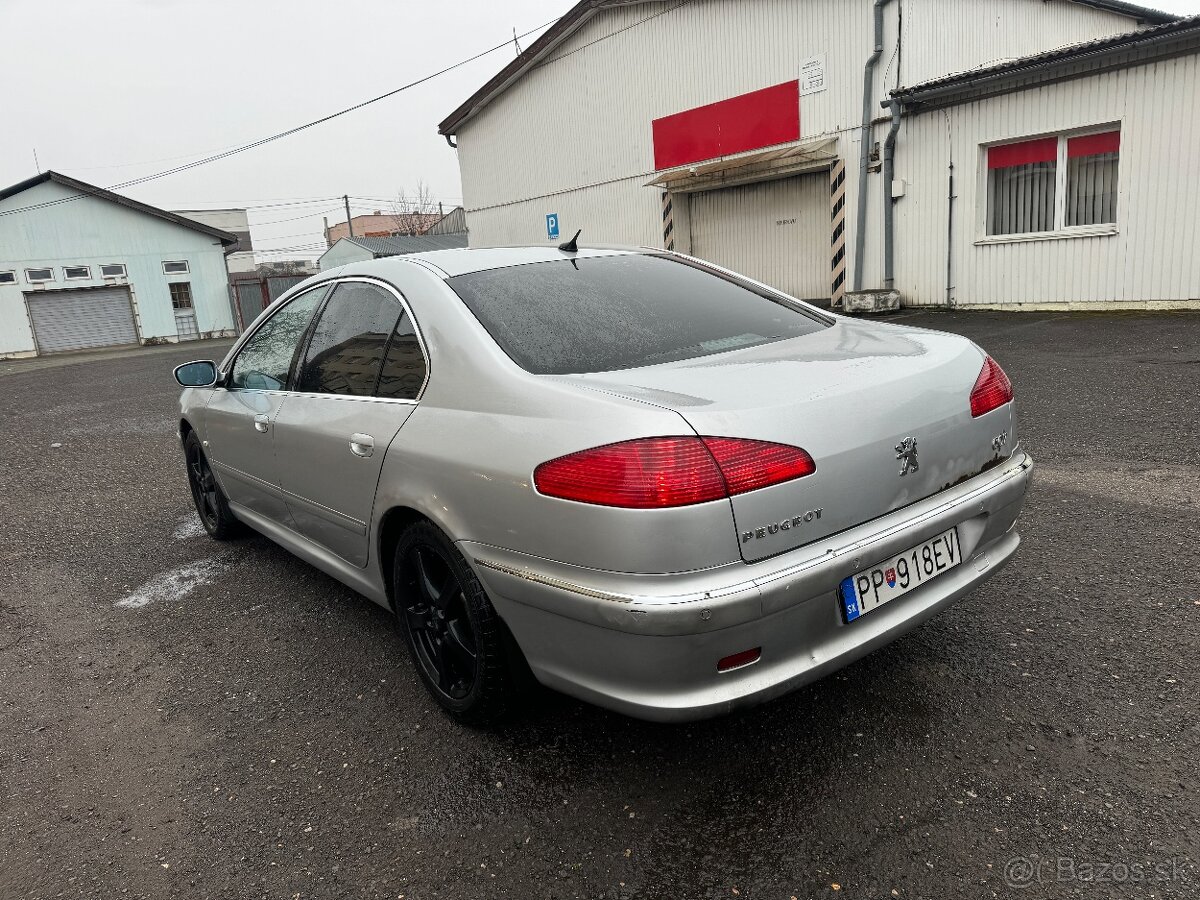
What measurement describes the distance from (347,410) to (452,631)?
874 mm

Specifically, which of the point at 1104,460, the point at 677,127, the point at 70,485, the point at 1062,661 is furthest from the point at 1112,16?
the point at 70,485

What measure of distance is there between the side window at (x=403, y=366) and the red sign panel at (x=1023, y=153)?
11.4 m

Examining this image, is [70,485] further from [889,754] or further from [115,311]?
[115,311]

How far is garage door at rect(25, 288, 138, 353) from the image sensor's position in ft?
96.8

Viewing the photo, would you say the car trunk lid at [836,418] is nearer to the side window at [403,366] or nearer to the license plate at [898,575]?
the license plate at [898,575]

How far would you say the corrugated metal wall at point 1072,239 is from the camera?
10.2 metres

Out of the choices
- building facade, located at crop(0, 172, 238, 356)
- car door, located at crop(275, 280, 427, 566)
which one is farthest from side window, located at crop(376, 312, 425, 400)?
building facade, located at crop(0, 172, 238, 356)

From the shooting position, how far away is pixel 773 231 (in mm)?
15531

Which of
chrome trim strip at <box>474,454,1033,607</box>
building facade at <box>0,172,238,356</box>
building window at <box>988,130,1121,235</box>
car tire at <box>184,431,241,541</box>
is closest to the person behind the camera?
chrome trim strip at <box>474,454,1033,607</box>

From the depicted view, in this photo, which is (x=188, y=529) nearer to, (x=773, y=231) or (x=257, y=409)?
(x=257, y=409)

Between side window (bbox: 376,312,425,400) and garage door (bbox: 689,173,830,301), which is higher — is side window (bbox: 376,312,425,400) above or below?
below

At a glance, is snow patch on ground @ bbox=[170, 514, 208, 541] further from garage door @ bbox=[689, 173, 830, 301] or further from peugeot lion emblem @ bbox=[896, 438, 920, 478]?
garage door @ bbox=[689, 173, 830, 301]

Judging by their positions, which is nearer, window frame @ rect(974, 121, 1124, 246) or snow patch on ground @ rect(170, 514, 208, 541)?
snow patch on ground @ rect(170, 514, 208, 541)

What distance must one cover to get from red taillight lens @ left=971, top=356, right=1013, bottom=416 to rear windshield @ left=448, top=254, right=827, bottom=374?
0.60 metres
